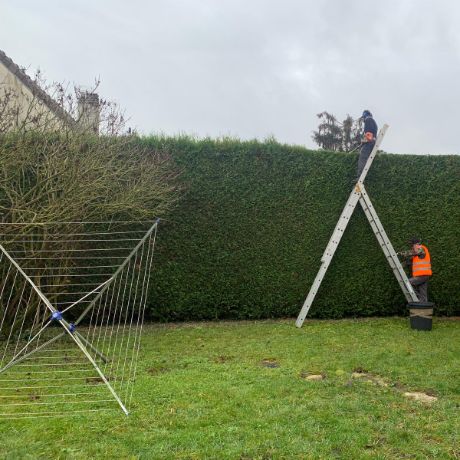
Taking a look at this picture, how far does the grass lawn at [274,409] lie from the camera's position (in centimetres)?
317

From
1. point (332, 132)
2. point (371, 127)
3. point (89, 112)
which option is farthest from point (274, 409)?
point (332, 132)

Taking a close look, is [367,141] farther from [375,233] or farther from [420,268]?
[420,268]

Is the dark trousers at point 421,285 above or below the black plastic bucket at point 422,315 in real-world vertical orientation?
above

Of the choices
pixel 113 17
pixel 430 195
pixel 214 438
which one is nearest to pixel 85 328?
pixel 214 438

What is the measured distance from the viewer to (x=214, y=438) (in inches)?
130

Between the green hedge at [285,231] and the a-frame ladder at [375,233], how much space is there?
36cm

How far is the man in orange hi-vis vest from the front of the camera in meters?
8.05

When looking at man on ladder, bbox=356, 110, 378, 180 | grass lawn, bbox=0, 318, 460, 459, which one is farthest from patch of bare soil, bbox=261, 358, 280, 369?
man on ladder, bbox=356, 110, 378, 180

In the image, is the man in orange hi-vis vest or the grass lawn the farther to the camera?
the man in orange hi-vis vest

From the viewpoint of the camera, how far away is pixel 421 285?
8.15 metres

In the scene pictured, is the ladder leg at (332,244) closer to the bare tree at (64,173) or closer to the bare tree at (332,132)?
the bare tree at (64,173)

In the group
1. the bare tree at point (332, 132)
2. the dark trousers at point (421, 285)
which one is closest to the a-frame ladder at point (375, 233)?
the dark trousers at point (421, 285)

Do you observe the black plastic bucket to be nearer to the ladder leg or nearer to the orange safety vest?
the orange safety vest

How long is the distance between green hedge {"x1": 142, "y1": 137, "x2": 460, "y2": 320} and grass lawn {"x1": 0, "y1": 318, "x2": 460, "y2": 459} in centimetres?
189
